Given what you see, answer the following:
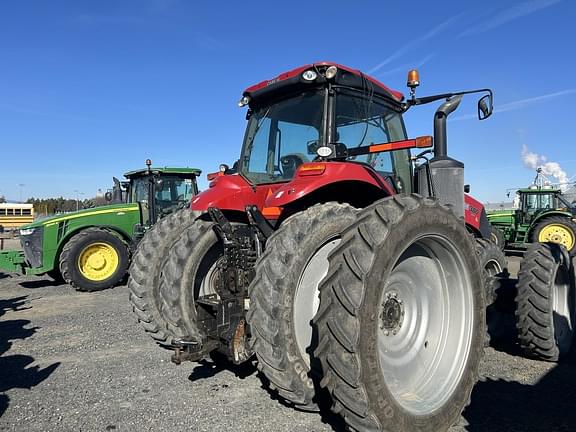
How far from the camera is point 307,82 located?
10.9 ft

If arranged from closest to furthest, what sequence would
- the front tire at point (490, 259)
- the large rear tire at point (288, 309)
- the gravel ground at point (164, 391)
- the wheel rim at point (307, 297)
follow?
the large rear tire at point (288, 309) < the wheel rim at point (307, 297) < the gravel ground at point (164, 391) < the front tire at point (490, 259)

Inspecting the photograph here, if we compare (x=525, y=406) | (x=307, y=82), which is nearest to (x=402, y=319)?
(x=525, y=406)

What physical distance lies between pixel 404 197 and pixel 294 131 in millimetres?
1505

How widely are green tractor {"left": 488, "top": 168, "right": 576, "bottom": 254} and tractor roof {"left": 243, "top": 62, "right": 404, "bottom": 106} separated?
37.8 feet

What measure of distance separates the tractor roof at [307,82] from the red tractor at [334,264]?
1 centimetres

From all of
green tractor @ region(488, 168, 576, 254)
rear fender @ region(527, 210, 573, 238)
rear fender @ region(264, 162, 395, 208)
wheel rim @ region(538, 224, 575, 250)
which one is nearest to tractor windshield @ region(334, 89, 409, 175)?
rear fender @ region(264, 162, 395, 208)

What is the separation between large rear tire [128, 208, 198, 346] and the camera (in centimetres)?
373

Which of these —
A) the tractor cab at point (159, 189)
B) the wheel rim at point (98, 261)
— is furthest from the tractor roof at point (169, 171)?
the wheel rim at point (98, 261)

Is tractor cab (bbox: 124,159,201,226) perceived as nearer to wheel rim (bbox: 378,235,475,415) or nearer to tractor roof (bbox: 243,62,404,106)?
tractor roof (bbox: 243,62,404,106)

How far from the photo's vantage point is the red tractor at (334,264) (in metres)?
2.21

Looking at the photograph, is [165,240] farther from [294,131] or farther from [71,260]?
[71,260]

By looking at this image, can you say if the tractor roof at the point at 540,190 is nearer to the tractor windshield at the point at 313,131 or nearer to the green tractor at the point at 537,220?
the green tractor at the point at 537,220

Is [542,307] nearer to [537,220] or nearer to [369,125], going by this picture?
[369,125]

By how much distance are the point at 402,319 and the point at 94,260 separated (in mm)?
7423
